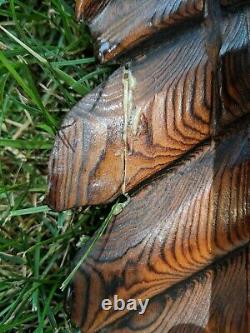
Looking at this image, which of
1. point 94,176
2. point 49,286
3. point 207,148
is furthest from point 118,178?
point 49,286

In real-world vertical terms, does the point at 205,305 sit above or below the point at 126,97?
below

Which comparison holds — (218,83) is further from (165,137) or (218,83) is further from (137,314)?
(137,314)

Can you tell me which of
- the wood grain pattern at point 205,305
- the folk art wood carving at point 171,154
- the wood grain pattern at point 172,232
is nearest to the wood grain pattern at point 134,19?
the folk art wood carving at point 171,154

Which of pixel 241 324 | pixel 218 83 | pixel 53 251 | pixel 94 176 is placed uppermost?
pixel 218 83

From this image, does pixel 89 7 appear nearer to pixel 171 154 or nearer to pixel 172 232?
pixel 171 154

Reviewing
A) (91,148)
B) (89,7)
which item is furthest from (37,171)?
(89,7)

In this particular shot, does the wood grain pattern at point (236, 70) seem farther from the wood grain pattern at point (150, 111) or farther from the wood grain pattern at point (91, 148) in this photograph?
the wood grain pattern at point (91, 148)
